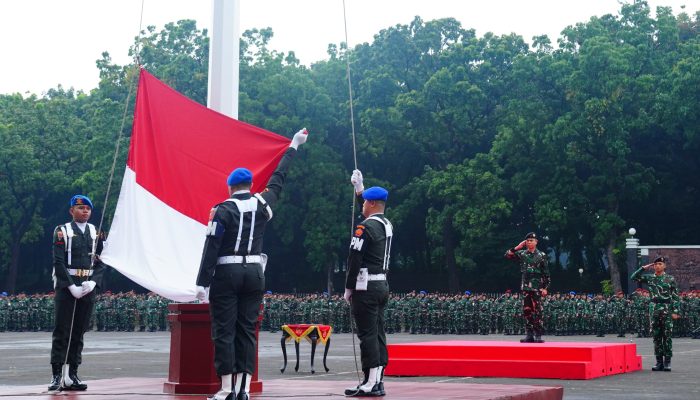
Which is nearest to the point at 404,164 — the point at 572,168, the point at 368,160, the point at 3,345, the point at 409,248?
the point at 368,160

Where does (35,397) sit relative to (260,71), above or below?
below

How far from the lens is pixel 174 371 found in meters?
9.71

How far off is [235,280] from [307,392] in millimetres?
1562

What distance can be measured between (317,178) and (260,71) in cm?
665

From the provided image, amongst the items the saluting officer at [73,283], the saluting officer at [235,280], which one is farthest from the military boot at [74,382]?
the saluting officer at [235,280]

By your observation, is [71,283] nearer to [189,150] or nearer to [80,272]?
[80,272]

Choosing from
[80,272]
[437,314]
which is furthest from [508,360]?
[437,314]

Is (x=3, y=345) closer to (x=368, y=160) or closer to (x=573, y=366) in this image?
(x=573, y=366)

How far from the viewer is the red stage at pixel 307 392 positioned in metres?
9.06

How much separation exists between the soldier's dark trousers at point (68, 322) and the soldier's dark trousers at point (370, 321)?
2672 mm

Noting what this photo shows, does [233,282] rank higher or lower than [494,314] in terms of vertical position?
lower

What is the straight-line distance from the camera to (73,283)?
34.8ft

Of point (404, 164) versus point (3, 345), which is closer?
point (3, 345)

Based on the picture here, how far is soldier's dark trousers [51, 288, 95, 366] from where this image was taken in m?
10.6
